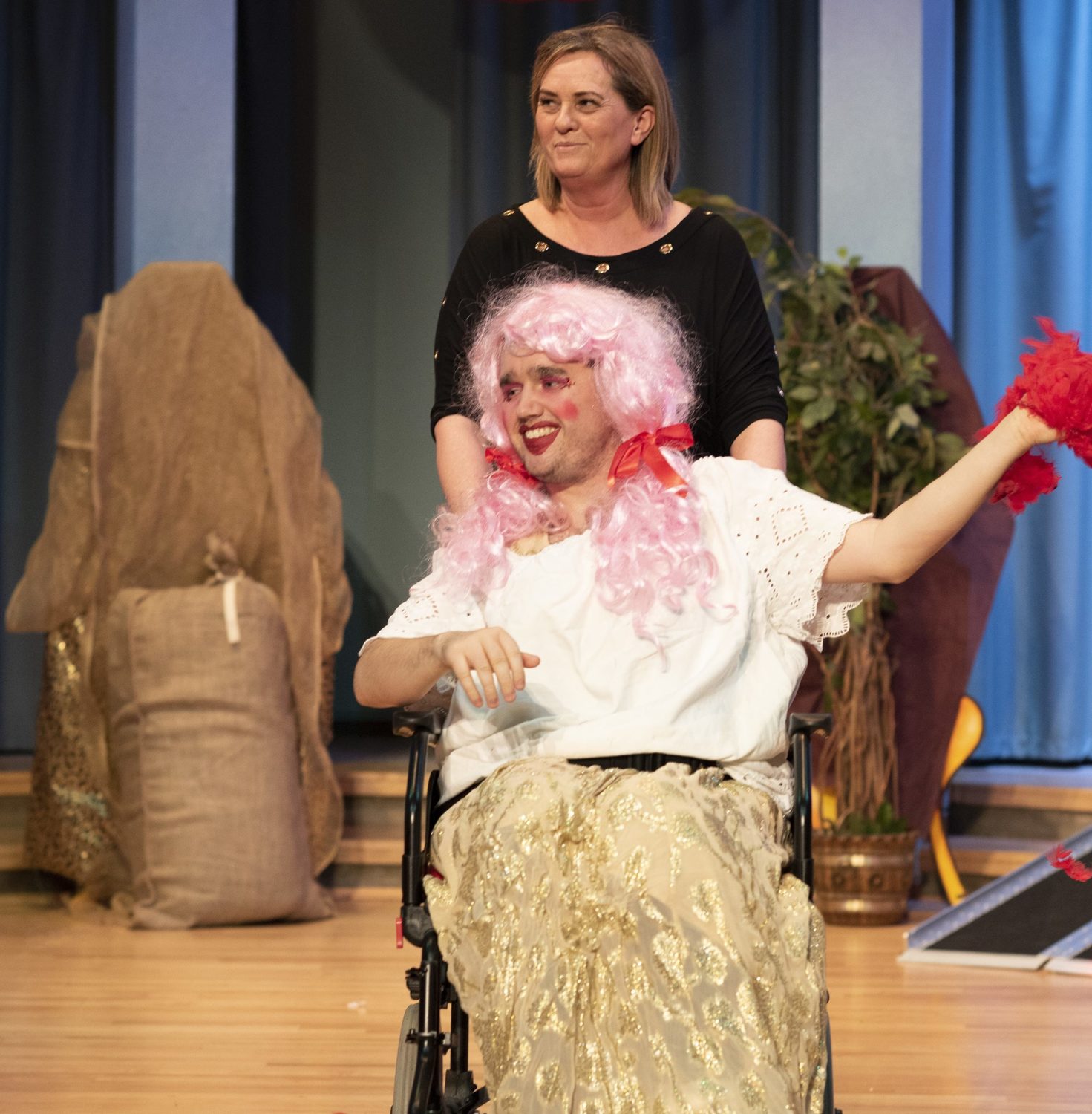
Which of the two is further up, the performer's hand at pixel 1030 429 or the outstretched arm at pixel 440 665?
the performer's hand at pixel 1030 429

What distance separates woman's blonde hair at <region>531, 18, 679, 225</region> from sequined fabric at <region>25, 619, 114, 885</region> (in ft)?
7.73

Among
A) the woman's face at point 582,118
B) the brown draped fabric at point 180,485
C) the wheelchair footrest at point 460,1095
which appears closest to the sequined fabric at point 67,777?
the brown draped fabric at point 180,485

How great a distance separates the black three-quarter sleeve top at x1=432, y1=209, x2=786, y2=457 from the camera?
2471mm

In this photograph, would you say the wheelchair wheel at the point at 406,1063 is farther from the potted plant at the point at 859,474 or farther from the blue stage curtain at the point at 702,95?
the blue stage curtain at the point at 702,95

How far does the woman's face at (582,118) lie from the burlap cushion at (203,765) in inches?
82.9

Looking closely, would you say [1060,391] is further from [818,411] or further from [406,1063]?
[818,411]

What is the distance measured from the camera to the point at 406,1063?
2037 mm

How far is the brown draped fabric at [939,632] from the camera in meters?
4.38

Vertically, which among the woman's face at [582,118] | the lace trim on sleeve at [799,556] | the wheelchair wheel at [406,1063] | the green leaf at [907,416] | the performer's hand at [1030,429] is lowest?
the wheelchair wheel at [406,1063]

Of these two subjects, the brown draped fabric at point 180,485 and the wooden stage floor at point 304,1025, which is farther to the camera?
the brown draped fabric at point 180,485

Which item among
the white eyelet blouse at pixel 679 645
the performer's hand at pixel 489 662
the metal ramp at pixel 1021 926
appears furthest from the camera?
the metal ramp at pixel 1021 926

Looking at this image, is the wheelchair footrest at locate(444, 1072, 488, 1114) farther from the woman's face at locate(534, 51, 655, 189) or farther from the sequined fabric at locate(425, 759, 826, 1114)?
the woman's face at locate(534, 51, 655, 189)

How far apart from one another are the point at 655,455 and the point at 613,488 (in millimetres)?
67

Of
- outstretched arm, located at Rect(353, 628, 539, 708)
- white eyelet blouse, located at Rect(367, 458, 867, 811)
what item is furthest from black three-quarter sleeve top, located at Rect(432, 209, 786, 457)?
outstretched arm, located at Rect(353, 628, 539, 708)
